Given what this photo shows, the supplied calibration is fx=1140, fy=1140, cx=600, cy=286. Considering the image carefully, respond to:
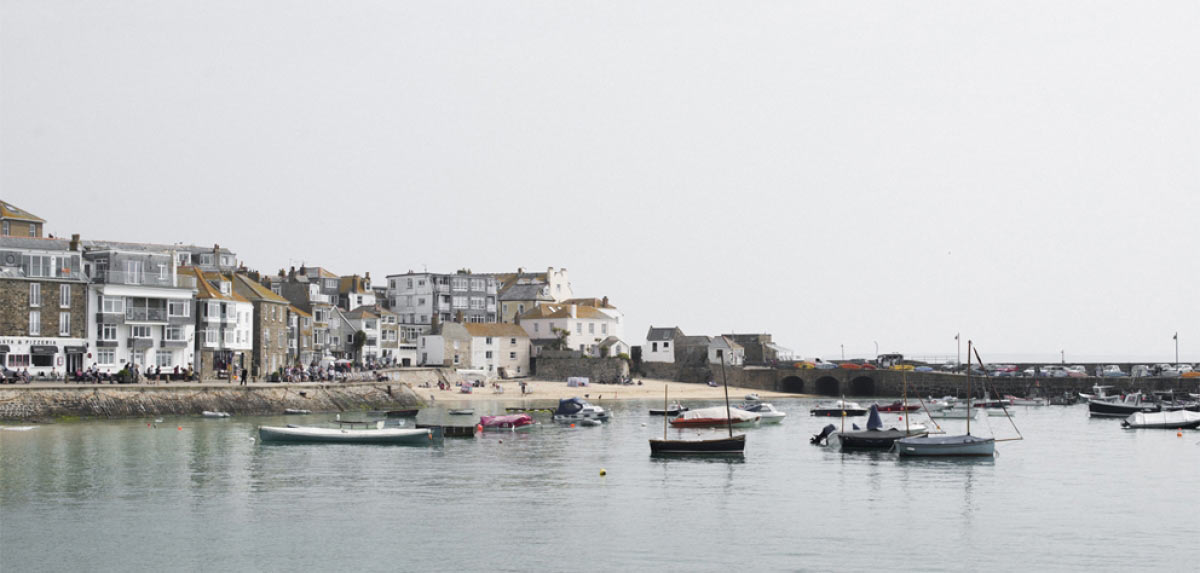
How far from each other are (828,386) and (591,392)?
34.7m

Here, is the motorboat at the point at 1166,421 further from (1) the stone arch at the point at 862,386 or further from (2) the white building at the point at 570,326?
(2) the white building at the point at 570,326

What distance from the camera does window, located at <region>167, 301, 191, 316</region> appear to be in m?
89.9

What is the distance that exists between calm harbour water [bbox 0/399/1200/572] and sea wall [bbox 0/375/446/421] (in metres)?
8.68

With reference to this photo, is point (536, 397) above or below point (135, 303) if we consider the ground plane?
below

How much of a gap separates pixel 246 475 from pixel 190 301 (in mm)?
45420

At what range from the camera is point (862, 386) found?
142m

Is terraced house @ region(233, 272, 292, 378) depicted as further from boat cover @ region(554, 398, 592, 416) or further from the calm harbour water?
the calm harbour water

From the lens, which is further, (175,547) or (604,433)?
(604,433)

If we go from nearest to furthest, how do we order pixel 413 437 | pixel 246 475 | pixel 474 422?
pixel 246 475 → pixel 413 437 → pixel 474 422

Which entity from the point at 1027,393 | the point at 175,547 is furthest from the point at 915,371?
the point at 175,547

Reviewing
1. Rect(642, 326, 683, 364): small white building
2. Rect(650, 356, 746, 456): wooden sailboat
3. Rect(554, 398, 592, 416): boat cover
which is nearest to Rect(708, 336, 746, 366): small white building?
Rect(642, 326, 683, 364): small white building

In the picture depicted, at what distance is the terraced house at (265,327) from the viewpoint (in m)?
102

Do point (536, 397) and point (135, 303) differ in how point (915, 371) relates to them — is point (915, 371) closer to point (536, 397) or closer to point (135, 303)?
point (536, 397)

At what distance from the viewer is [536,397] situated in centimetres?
11719
